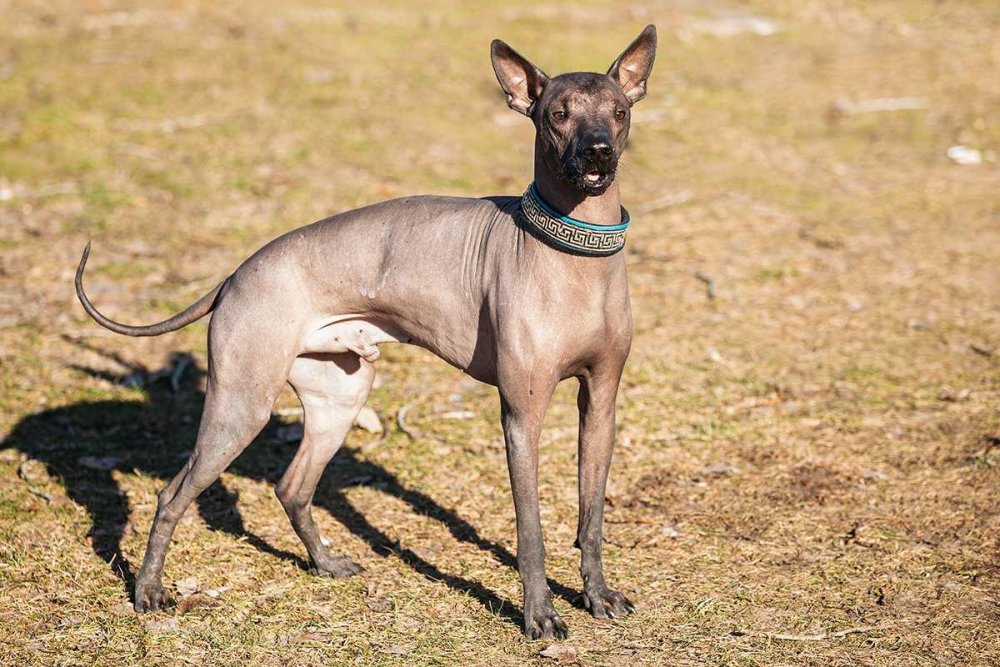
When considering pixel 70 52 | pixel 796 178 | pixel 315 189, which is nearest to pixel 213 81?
pixel 70 52

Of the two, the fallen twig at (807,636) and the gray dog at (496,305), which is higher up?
the gray dog at (496,305)

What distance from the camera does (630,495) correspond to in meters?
6.04

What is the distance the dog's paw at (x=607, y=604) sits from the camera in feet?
15.9

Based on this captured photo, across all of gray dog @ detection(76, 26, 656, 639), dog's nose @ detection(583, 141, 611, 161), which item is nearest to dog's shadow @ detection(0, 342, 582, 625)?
gray dog @ detection(76, 26, 656, 639)

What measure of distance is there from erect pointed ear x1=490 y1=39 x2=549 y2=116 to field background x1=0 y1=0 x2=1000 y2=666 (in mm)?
492

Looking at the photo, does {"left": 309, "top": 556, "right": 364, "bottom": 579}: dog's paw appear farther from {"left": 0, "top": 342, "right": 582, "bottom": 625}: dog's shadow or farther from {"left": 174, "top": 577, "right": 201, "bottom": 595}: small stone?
{"left": 174, "top": 577, "right": 201, "bottom": 595}: small stone

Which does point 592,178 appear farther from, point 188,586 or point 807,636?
point 188,586

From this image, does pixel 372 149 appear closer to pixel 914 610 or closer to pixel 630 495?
pixel 630 495

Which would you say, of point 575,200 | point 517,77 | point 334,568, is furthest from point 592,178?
point 334,568

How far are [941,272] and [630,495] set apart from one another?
414 centimetres

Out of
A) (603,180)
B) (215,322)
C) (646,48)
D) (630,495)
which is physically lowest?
A: (630,495)

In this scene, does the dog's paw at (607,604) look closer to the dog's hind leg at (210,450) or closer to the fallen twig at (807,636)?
the fallen twig at (807,636)

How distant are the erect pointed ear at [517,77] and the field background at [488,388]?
0.49 metres

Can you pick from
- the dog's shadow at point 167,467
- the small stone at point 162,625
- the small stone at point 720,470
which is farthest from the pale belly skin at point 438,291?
the small stone at point 720,470
